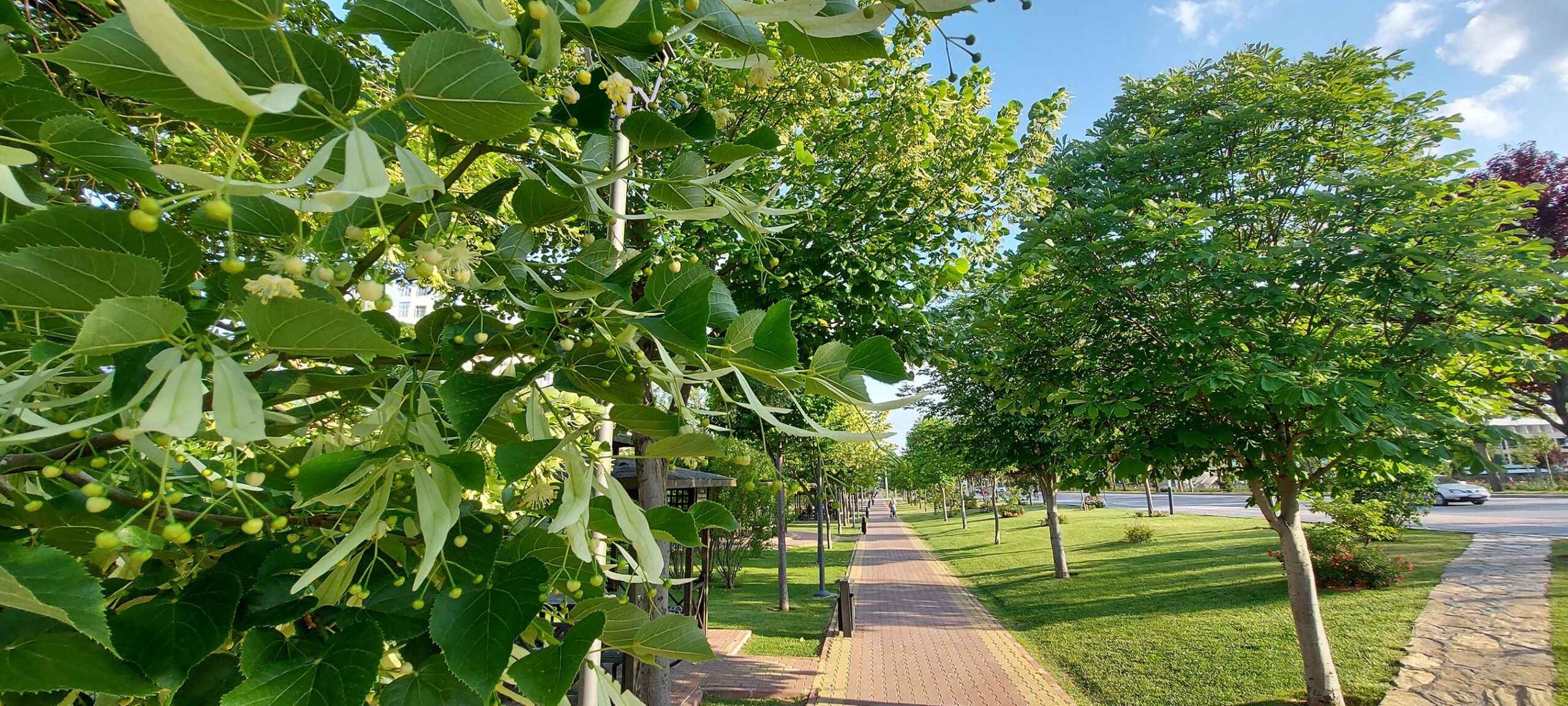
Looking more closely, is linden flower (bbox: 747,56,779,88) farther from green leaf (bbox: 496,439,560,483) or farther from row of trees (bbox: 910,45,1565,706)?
row of trees (bbox: 910,45,1565,706)

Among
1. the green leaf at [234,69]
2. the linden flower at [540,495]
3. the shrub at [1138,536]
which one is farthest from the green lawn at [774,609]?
the green leaf at [234,69]

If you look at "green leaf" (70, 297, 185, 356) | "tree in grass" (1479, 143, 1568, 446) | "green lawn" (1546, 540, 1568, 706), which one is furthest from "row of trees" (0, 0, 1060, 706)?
"tree in grass" (1479, 143, 1568, 446)

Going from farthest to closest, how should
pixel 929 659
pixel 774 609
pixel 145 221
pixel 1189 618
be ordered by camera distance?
pixel 774 609 → pixel 1189 618 → pixel 929 659 → pixel 145 221

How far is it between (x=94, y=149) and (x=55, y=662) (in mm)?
474

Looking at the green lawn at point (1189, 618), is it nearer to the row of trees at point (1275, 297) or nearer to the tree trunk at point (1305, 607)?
the tree trunk at point (1305, 607)

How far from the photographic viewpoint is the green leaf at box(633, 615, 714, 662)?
0.97 m

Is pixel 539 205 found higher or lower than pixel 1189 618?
higher

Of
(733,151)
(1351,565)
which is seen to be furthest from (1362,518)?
(733,151)

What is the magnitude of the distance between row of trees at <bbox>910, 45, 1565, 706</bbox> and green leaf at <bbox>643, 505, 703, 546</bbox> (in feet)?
12.7

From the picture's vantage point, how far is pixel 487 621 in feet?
2.48

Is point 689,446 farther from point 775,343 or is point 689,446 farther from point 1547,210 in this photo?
point 1547,210

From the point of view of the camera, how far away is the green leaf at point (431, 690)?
781mm

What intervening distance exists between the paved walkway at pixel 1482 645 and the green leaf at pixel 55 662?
929 cm

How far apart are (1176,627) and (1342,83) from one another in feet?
25.2
